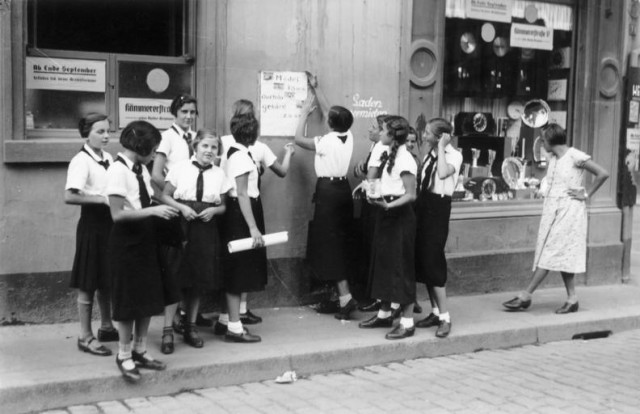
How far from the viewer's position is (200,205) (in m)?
6.17

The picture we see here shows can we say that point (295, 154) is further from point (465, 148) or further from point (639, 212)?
point (639, 212)

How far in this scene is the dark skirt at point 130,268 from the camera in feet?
17.7

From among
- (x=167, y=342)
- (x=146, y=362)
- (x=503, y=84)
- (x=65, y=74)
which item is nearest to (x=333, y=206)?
(x=167, y=342)

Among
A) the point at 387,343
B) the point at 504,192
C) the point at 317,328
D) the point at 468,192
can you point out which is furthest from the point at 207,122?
the point at 504,192

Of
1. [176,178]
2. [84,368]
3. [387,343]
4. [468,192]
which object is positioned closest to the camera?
[84,368]

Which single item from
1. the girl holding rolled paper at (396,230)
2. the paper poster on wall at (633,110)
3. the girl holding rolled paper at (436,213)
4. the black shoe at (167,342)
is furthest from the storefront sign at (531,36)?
the black shoe at (167,342)

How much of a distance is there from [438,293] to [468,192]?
2.51 metres

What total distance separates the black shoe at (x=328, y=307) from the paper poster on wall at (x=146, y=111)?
86.6 inches

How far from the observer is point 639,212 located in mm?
20141

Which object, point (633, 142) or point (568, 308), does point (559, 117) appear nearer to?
point (633, 142)

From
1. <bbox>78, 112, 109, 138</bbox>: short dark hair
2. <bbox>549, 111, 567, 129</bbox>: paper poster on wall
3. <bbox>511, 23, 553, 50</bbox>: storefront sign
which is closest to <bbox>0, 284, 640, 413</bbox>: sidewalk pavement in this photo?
<bbox>78, 112, 109, 138</bbox>: short dark hair

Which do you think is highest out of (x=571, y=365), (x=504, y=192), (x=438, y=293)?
(x=504, y=192)

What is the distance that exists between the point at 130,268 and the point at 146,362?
2.37 feet

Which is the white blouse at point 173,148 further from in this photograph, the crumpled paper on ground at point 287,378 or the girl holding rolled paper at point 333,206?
the crumpled paper on ground at point 287,378
